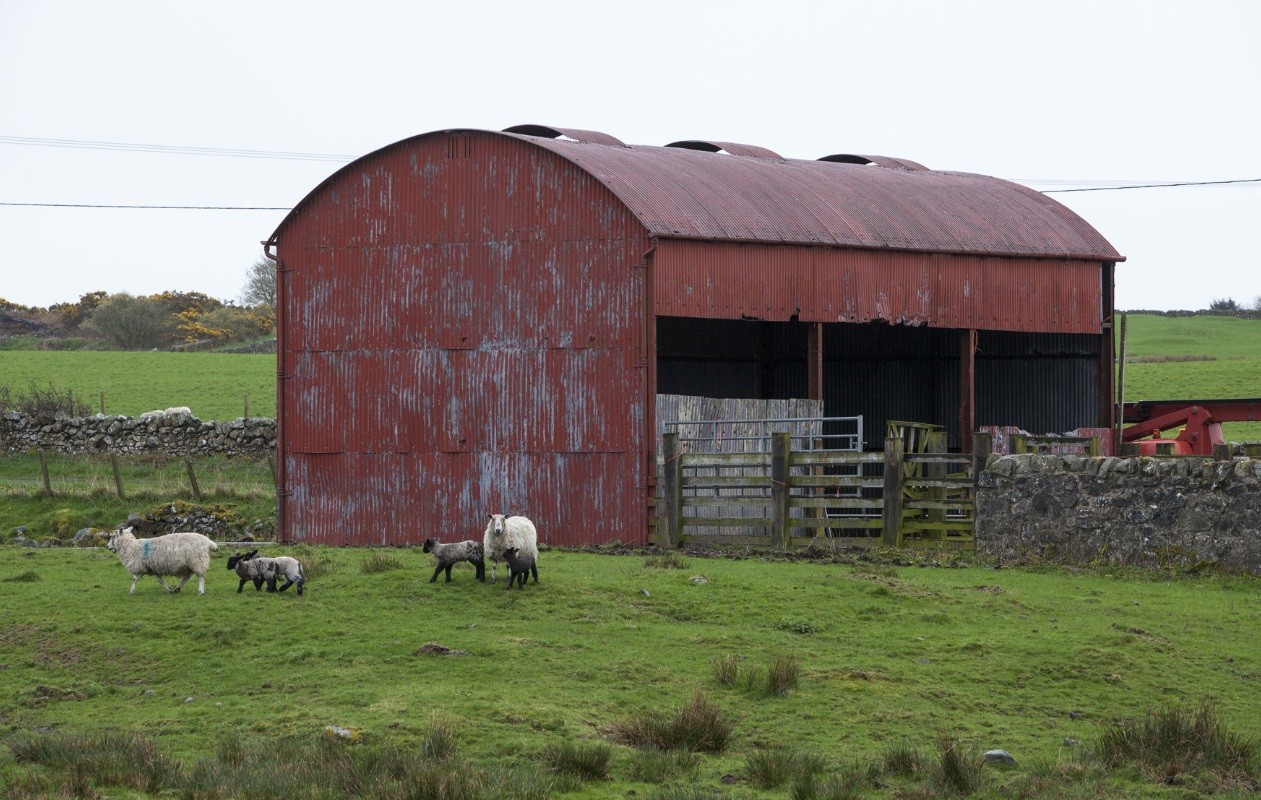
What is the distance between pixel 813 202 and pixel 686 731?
62.2ft

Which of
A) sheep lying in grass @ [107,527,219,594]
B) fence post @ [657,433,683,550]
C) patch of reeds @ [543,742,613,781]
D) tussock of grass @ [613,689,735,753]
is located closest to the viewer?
patch of reeds @ [543,742,613,781]

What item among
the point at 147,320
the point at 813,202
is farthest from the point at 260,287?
the point at 813,202

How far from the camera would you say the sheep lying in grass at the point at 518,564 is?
16.9 metres

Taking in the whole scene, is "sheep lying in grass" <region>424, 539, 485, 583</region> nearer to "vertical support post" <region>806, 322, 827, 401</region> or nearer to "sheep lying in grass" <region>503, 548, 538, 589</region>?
"sheep lying in grass" <region>503, 548, 538, 589</region>

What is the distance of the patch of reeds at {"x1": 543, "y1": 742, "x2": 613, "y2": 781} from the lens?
10820mm

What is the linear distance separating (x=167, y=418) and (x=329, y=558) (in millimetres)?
21470

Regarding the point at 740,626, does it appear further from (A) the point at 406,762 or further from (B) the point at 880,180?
(B) the point at 880,180

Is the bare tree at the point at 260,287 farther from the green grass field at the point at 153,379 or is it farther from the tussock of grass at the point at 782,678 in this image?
the tussock of grass at the point at 782,678

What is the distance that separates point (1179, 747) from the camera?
11227mm

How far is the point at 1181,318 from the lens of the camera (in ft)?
287

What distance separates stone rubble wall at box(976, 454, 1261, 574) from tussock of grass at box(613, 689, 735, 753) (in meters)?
8.97

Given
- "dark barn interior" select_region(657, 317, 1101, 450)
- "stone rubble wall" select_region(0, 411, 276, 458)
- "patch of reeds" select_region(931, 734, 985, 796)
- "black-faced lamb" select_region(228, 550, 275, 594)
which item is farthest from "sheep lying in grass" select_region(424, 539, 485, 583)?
"stone rubble wall" select_region(0, 411, 276, 458)

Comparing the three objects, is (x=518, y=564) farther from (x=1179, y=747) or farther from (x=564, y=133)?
(x=564, y=133)

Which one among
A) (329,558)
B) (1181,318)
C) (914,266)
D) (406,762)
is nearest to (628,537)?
(329,558)
